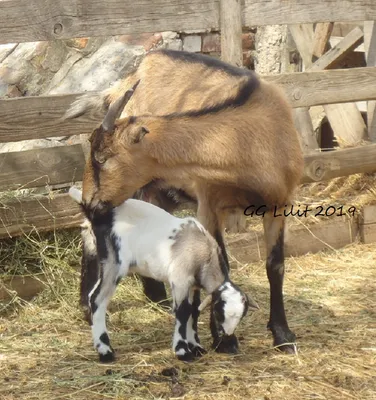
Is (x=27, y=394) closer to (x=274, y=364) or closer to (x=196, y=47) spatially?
(x=274, y=364)

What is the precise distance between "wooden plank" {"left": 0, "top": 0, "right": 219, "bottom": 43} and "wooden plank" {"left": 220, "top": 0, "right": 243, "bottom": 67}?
0.06 m

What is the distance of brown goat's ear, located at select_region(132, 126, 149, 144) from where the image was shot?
4.49m

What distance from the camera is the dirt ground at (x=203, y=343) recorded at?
425 centimetres

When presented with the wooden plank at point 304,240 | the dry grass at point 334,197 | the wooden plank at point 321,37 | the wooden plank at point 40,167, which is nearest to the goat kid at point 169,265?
the wooden plank at point 40,167

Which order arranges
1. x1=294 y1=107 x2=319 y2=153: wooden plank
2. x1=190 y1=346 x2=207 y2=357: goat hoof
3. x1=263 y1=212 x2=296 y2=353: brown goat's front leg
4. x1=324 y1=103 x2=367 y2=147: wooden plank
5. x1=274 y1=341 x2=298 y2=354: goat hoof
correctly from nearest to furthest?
x1=190 y1=346 x2=207 y2=357: goat hoof < x1=274 y1=341 x2=298 y2=354: goat hoof < x1=263 y1=212 x2=296 y2=353: brown goat's front leg < x1=294 y1=107 x2=319 y2=153: wooden plank < x1=324 y1=103 x2=367 y2=147: wooden plank

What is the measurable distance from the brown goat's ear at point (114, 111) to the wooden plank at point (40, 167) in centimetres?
152

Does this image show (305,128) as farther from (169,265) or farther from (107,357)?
(107,357)

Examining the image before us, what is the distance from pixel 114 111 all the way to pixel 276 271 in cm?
140

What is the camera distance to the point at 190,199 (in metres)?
5.62

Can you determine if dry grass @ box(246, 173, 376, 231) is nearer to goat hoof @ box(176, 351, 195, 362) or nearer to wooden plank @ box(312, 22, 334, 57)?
wooden plank @ box(312, 22, 334, 57)

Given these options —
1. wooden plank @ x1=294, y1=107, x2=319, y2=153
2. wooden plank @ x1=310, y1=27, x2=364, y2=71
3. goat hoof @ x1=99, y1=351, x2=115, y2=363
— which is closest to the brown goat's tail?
goat hoof @ x1=99, y1=351, x2=115, y2=363

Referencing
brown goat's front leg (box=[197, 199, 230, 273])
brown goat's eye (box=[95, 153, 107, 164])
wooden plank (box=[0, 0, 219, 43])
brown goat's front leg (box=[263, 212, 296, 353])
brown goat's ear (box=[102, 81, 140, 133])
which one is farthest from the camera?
wooden plank (box=[0, 0, 219, 43])

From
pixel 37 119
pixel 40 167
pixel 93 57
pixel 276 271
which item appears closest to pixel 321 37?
pixel 93 57

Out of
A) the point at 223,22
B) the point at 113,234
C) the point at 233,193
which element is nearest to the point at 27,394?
the point at 113,234
